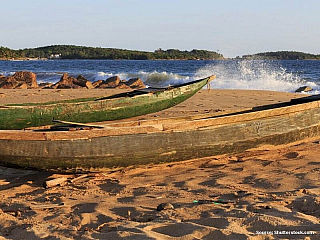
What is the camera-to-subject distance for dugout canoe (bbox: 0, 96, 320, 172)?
15.2 feet

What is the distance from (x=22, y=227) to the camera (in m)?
3.60

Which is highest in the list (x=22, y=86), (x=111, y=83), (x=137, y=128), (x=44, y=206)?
(x=137, y=128)

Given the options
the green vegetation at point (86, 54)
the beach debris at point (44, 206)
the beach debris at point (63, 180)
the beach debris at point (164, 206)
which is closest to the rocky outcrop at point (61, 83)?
the beach debris at point (63, 180)

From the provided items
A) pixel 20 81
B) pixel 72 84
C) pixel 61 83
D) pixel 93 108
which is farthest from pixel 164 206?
pixel 20 81

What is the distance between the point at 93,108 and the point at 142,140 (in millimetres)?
3443

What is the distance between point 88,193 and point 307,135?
3.29 metres

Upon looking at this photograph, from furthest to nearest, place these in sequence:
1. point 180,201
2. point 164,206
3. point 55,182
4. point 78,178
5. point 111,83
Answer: point 111,83, point 78,178, point 55,182, point 180,201, point 164,206

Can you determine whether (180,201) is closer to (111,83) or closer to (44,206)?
(44,206)

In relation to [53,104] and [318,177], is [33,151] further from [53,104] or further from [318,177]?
[53,104]

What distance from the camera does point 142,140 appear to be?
5.00 metres

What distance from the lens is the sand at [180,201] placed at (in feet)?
10.9

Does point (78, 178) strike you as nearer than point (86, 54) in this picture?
Yes

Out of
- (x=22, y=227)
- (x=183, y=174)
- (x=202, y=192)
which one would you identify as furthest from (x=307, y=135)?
(x=22, y=227)

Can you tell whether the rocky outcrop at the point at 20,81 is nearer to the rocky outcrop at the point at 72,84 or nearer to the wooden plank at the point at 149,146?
the rocky outcrop at the point at 72,84
